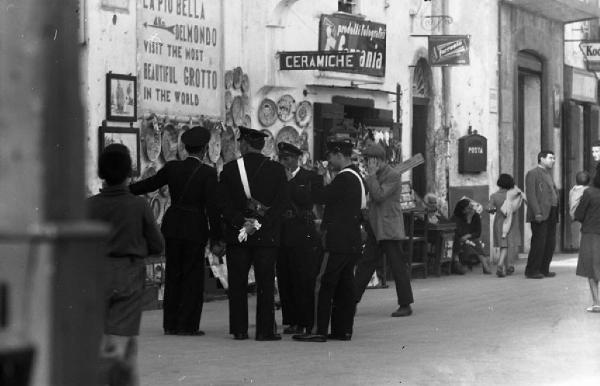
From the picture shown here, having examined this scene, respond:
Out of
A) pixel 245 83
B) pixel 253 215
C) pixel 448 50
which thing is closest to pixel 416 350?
pixel 253 215

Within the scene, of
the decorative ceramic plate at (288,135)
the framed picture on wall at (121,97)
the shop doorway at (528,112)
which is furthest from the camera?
the shop doorway at (528,112)

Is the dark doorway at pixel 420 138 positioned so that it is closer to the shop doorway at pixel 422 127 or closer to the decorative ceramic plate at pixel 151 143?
the shop doorway at pixel 422 127

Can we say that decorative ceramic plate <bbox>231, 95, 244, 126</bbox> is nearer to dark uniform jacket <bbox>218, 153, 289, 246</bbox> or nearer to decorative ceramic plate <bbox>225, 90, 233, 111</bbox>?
decorative ceramic plate <bbox>225, 90, 233, 111</bbox>

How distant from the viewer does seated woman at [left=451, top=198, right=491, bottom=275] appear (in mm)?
22844

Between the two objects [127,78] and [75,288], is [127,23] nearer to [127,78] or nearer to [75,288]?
[127,78]

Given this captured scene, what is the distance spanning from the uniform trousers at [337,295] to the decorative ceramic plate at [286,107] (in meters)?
6.83

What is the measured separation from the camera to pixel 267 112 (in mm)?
19047

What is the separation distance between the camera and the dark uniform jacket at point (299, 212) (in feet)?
43.3

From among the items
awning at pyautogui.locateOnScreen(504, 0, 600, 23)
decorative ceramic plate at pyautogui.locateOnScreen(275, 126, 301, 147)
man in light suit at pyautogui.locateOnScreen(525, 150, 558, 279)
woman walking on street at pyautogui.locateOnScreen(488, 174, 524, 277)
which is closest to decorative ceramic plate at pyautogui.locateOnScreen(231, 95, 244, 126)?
decorative ceramic plate at pyautogui.locateOnScreen(275, 126, 301, 147)

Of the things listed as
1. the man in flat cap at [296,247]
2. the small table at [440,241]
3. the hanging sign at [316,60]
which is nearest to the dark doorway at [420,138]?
the small table at [440,241]

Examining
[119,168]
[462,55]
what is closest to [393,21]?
[462,55]

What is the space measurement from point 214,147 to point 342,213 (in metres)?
5.33

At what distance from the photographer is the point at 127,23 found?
16.1 m

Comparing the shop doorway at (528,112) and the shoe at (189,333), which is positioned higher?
the shop doorway at (528,112)
